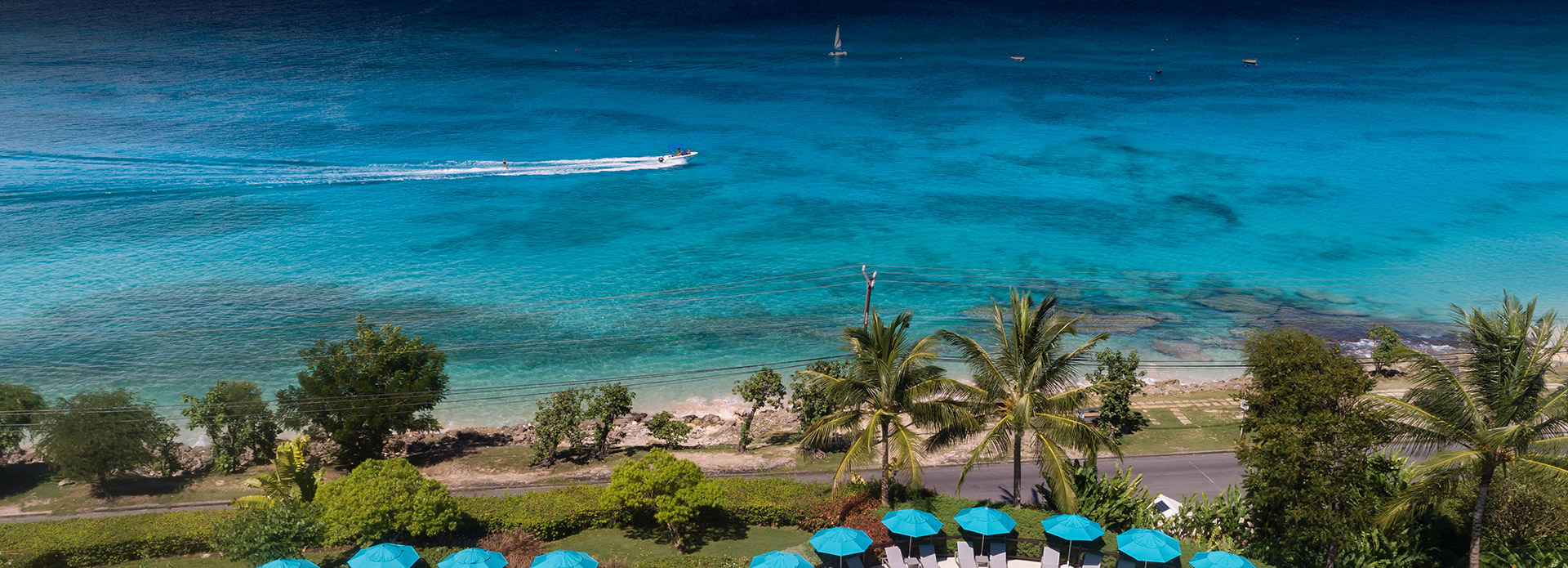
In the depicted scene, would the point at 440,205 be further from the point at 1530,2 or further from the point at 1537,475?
the point at 1530,2

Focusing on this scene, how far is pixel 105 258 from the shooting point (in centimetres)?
6756

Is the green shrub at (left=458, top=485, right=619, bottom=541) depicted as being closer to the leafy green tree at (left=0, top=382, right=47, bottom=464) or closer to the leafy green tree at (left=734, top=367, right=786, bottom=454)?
the leafy green tree at (left=734, top=367, right=786, bottom=454)

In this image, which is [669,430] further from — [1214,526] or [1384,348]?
[1384,348]

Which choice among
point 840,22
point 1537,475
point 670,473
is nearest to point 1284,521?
point 1537,475

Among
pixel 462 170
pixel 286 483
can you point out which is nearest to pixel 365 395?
pixel 286 483

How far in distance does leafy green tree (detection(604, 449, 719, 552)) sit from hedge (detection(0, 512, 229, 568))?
521 inches

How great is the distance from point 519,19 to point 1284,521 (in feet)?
501

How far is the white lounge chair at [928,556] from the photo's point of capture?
28.6m

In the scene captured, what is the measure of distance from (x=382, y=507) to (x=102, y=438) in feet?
48.2

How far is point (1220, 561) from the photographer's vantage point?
87.9ft

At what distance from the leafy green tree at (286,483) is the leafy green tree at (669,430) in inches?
518

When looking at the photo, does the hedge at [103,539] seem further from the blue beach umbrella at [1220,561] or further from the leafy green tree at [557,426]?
the blue beach umbrella at [1220,561]

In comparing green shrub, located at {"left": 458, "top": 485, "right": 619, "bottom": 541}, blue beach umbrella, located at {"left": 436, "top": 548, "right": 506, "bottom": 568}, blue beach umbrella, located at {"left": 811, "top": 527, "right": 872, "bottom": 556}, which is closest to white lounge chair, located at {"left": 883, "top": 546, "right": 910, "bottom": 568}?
blue beach umbrella, located at {"left": 811, "top": 527, "right": 872, "bottom": 556}

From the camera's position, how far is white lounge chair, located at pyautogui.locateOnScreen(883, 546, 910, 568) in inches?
1125
